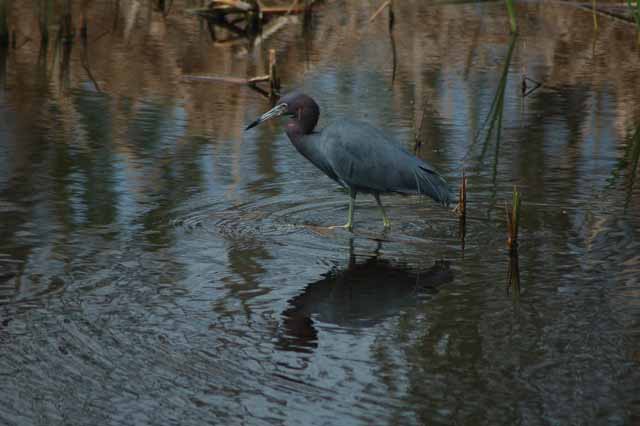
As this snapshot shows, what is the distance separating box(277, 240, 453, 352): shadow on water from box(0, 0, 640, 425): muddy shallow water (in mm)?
16

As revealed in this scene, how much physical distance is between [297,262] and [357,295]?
0.57m

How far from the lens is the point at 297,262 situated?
5.82 meters

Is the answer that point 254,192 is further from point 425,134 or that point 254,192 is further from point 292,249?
point 425,134

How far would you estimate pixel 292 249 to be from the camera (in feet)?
19.8

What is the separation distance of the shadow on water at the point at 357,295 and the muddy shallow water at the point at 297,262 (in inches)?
0.6

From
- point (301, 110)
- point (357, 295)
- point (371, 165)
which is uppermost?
point (301, 110)

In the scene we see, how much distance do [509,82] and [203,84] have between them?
294 centimetres

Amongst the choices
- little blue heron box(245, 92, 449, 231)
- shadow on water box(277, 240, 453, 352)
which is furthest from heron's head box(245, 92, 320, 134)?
shadow on water box(277, 240, 453, 352)

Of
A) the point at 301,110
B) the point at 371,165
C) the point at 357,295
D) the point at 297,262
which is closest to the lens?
the point at 357,295

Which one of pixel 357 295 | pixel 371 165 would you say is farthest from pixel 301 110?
pixel 357 295

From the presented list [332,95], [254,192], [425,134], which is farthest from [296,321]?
[332,95]

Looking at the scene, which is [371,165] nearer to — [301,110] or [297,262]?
[301,110]

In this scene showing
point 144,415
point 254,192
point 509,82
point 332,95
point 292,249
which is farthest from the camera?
point 509,82

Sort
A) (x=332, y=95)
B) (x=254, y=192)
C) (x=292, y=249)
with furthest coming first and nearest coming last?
1. (x=332, y=95)
2. (x=254, y=192)
3. (x=292, y=249)
